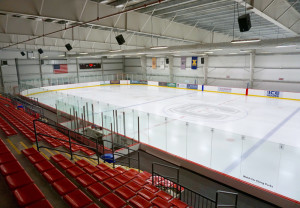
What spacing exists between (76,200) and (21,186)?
1184 millimetres

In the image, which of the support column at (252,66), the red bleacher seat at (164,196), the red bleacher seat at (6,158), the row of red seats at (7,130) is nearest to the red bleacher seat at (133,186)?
the red bleacher seat at (164,196)

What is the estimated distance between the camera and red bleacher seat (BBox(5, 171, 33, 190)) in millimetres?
4008

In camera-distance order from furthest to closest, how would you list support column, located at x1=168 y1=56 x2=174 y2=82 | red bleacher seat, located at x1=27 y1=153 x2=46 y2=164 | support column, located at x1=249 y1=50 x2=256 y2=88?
support column, located at x1=168 y1=56 x2=174 y2=82, support column, located at x1=249 y1=50 x2=256 y2=88, red bleacher seat, located at x1=27 y1=153 x2=46 y2=164

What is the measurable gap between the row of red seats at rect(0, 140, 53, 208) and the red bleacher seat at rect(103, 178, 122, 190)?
1.72 meters

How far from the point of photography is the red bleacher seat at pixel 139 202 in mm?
4354

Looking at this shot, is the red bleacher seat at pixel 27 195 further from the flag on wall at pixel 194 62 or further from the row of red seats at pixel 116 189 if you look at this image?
the flag on wall at pixel 194 62

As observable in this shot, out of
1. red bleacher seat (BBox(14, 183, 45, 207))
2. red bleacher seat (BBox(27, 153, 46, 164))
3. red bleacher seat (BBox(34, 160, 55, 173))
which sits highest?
red bleacher seat (BBox(14, 183, 45, 207))

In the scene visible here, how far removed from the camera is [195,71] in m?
32.9

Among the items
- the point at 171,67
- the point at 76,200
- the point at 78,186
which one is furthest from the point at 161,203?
the point at 171,67

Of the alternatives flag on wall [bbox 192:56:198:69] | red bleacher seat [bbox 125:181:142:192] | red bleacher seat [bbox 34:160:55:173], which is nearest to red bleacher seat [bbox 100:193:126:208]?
red bleacher seat [bbox 125:181:142:192]

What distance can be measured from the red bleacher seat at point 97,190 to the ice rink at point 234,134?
5.14m

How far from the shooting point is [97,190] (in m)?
4.60

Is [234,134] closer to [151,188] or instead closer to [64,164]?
[151,188]

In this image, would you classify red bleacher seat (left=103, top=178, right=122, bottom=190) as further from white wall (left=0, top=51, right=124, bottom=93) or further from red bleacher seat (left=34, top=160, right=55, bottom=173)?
white wall (left=0, top=51, right=124, bottom=93)
